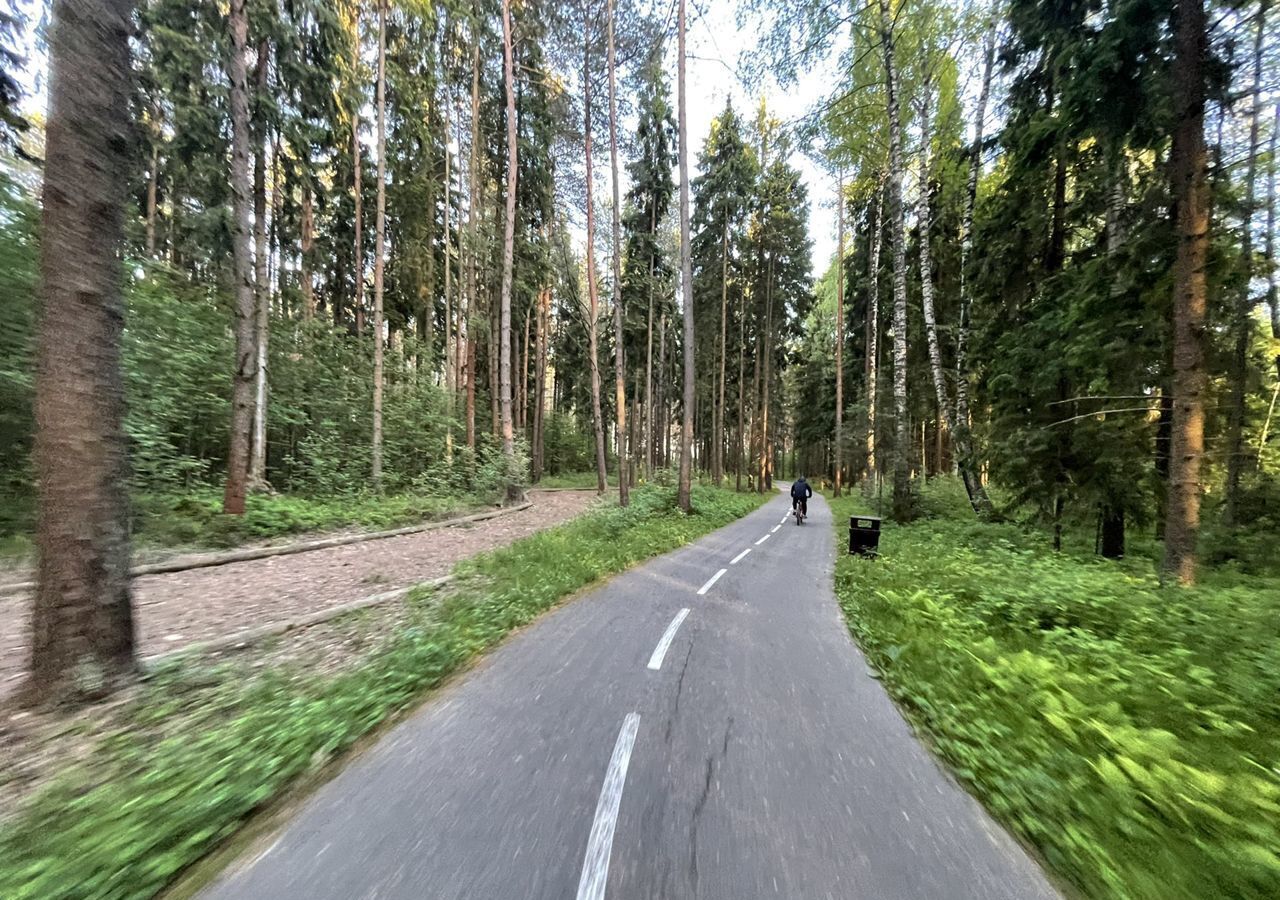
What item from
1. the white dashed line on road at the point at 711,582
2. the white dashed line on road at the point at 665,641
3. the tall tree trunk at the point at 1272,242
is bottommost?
the white dashed line on road at the point at 711,582

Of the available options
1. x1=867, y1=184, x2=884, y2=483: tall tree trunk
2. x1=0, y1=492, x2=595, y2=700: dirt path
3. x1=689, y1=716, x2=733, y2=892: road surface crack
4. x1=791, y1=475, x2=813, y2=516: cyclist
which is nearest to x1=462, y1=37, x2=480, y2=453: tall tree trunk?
x1=0, y1=492, x2=595, y2=700: dirt path

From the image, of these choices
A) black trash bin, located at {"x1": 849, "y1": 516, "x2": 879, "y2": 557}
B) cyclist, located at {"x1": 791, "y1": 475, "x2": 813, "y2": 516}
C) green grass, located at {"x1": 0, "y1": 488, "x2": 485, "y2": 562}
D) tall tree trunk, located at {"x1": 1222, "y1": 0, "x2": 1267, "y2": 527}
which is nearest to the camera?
tall tree trunk, located at {"x1": 1222, "y1": 0, "x2": 1267, "y2": 527}

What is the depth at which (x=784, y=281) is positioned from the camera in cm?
3066

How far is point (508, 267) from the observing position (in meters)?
16.5

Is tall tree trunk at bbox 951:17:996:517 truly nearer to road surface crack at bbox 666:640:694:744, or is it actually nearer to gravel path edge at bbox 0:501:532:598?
road surface crack at bbox 666:640:694:744

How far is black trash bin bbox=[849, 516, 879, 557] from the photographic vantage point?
11023 millimetres

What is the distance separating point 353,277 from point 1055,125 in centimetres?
2312

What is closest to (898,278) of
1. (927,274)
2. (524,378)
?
(927,274)

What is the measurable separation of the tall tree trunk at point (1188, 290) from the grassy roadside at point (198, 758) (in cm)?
807

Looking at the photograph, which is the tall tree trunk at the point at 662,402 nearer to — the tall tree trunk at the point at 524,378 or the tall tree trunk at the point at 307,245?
the tall tree trunk at the point at 524,378

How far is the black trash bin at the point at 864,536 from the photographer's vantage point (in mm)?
11023

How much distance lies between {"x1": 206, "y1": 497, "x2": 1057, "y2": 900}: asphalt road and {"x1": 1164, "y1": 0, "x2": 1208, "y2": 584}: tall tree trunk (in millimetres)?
4901

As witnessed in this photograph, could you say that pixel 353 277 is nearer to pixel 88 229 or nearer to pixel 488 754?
pixel 88 229

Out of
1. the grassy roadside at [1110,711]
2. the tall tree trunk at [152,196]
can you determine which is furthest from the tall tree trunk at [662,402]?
the grassy roadside at [1110,711]
